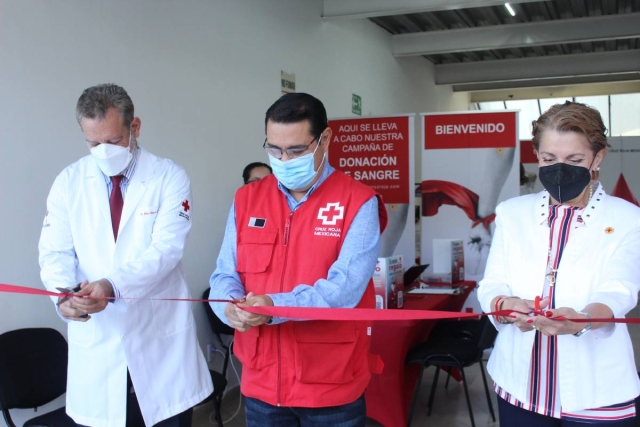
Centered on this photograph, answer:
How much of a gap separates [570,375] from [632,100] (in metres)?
17.5

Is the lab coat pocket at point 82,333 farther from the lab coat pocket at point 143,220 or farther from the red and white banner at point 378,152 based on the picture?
the red and white banner at point 378,152

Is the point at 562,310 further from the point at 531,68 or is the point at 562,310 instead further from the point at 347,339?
the point at 531,68

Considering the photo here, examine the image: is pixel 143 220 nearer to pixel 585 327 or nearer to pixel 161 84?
pixel 585 327

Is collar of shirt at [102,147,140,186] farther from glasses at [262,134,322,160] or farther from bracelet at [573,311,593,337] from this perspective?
bracelet at [573,311,593,337]

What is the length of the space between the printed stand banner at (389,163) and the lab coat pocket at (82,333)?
448 cm

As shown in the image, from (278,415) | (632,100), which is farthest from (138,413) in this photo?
(632,100)

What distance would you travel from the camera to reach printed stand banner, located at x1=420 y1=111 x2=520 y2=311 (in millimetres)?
6160

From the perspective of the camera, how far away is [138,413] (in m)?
2.23

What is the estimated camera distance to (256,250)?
1.76 meters

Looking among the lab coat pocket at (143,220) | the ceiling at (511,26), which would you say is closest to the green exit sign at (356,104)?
the ceiling at (511,26)

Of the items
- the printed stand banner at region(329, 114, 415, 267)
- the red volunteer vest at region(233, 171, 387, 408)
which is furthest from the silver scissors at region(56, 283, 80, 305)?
the printed stand banner at region(329, 114, 415, 267)

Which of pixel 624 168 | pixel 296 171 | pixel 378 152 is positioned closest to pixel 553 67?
pixel 624 168

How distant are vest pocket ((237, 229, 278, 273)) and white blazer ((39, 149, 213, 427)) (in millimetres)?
448

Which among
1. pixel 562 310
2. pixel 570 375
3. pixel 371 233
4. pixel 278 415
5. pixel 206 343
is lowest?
pixel 206 343
